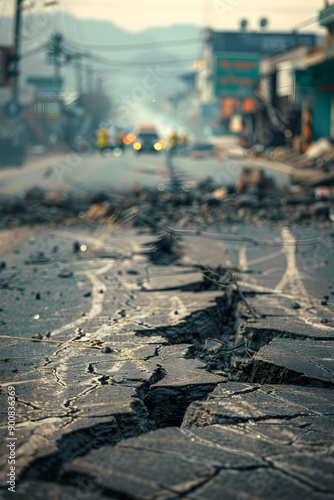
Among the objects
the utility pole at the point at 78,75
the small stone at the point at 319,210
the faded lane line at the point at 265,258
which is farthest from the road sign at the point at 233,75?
the faded lane line at the point at 265,258

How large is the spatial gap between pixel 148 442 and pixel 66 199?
13538mm

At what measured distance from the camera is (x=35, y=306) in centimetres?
606

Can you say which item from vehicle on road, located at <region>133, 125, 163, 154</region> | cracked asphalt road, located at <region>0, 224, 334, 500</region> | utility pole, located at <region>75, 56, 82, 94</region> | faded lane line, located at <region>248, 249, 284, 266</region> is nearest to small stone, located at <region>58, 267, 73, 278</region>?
cracked asphalt road, located at <region>0, 224, 334, 500</region>

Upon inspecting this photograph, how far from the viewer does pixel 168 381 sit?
12.6 feet

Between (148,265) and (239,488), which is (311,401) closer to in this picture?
(239,488)

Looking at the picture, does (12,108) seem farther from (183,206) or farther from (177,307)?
(177,307)

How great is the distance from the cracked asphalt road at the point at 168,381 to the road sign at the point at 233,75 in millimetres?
53912

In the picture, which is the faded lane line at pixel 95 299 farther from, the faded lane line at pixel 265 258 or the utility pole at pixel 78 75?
the utility pole at pixel 78 75

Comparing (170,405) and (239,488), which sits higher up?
(239,488)

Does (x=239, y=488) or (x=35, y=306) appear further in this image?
(x=35, y=306)

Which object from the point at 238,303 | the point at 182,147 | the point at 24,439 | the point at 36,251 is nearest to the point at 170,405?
the point at 24,439

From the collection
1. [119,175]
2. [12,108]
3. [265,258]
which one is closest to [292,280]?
[265,258]

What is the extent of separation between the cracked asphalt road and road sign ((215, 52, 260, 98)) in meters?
53.9

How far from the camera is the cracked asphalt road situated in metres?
2.57
